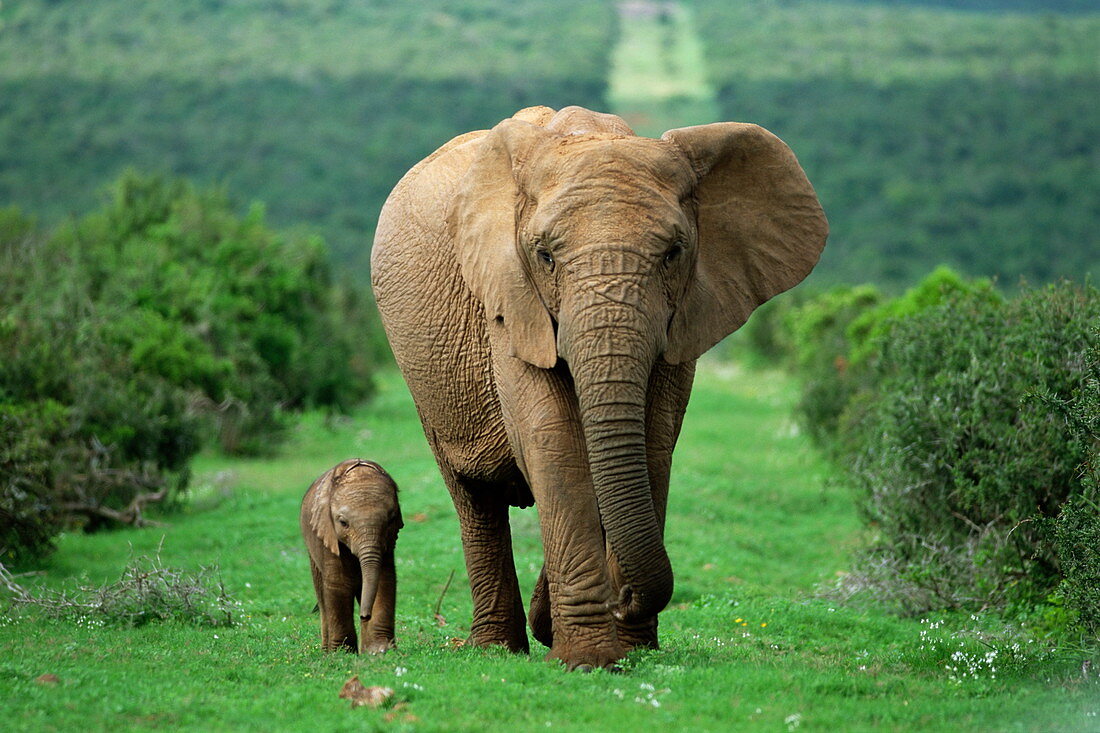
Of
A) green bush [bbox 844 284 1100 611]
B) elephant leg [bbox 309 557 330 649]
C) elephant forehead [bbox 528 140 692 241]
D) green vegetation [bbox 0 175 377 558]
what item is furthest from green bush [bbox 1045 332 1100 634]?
green vegetation [bbox 0 175 377 558]

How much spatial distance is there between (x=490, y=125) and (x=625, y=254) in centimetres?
6903

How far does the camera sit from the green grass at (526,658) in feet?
21.1

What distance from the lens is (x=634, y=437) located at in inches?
257

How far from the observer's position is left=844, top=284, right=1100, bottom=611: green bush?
1012 cm

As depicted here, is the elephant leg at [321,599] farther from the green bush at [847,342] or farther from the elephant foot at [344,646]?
the green bush at [847,342]

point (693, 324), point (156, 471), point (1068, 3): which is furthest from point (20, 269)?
point (1068, 3)

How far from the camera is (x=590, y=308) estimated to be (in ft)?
21.3

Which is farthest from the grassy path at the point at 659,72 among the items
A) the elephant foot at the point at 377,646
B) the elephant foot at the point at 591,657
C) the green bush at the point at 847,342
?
the elephant foot at the point at 591,657

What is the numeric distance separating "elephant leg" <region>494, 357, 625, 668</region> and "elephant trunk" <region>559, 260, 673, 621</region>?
0.26m

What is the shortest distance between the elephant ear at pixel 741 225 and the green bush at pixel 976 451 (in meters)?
2.62

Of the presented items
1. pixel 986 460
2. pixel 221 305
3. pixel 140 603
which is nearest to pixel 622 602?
pixel 140 603

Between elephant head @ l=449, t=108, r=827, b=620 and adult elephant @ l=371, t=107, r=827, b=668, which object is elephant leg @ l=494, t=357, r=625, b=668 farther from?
elephant head @ l=449, t=108, r=827, b=620

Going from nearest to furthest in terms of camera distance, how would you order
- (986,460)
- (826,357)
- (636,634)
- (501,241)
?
(501,241), (636,634), (986,460), (826,357)

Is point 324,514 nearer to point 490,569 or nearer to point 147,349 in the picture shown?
point 490,569
